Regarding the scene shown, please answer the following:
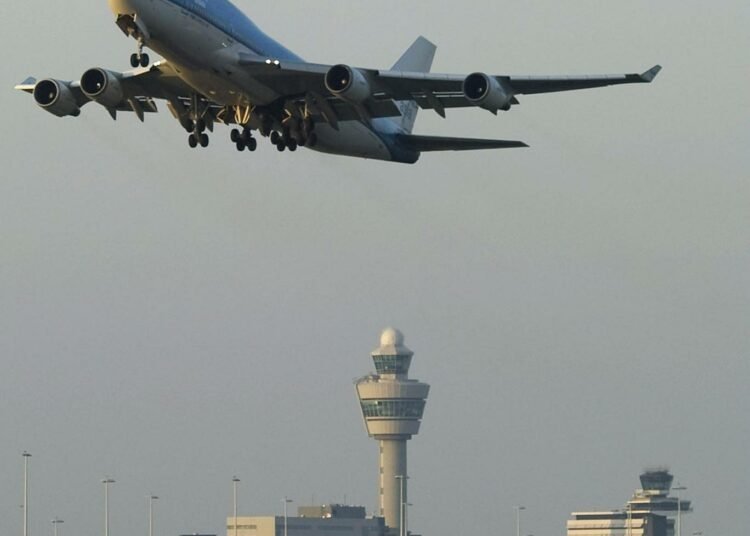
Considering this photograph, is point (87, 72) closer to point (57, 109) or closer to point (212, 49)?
point (57, 109)

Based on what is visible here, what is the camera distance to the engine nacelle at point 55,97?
230ft

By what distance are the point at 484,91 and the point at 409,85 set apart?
12.3 ft

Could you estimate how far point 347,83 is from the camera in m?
64.4

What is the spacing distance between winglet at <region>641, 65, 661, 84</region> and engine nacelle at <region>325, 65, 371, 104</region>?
35.7ft

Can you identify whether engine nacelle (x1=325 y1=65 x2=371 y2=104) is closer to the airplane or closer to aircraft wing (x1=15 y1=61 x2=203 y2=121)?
the airplane

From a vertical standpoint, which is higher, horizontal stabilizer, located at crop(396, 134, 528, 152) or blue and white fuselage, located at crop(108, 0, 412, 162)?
blue and white fuselage, located at crop(108, 0, 412, 162)

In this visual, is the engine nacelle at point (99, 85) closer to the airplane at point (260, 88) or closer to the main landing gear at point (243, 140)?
the airplane at point (260, 88)

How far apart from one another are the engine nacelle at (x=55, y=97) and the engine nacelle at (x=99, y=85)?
2330mm

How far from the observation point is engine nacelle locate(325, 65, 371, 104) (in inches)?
2534

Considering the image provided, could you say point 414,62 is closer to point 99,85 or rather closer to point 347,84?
point 347,84

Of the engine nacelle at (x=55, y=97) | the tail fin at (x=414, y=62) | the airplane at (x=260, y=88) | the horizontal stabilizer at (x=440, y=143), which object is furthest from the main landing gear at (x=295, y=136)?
the tail fin at (x=414, y=62)

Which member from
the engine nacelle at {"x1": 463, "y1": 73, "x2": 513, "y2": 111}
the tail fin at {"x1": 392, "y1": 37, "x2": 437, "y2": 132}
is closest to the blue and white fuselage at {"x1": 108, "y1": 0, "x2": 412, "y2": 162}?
the engine nacelle at {"x1": 463, "y1": 73, "x2": 513, "y2": 111}

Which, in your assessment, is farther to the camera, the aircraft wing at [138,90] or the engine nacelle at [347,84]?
the aircraft wing at [138,90]

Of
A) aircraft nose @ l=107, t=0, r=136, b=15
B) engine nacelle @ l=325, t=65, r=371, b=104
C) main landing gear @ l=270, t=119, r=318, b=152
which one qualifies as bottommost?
main landing gear @ l=270, t=119, r=318, b=152
